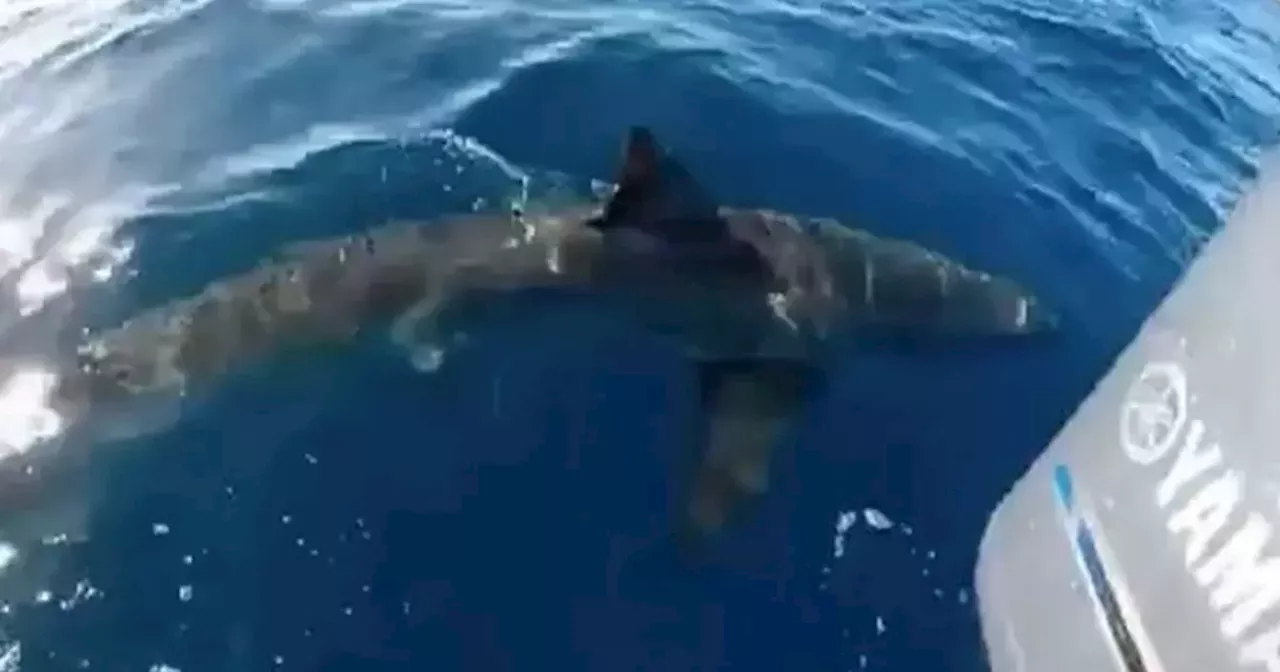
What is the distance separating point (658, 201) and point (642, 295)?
441mm

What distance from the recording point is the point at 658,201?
6.80 m

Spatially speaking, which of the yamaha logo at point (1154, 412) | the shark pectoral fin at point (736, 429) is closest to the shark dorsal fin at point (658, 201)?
the shark pectoral fin at point (736, 429)

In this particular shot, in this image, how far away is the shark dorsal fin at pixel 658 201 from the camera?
21.9 ft

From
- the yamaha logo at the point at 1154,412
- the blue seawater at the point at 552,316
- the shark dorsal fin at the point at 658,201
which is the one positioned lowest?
the blue seawater at the point at 552,316

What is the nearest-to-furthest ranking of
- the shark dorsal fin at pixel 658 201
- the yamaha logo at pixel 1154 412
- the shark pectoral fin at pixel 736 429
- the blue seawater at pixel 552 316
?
the yamaha logo at pixel 1154 412
the blue seawater at pixel 552 316
the shark pectoral fin at pixel 736 429
the shark dorsal fin at pixel 658 201

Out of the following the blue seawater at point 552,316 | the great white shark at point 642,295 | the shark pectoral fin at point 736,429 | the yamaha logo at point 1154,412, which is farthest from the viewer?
the great white shark at point 642,295

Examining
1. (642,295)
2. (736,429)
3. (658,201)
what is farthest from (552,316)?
(736,429)

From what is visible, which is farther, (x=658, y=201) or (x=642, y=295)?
(x=642, y=295)

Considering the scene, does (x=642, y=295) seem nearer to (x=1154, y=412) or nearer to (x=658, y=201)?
(x=658, y=201)

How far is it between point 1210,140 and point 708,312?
4333mm

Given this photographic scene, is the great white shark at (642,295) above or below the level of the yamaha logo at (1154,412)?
below

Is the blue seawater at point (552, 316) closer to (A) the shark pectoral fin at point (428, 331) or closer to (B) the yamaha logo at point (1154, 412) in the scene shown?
(A) the shark pectoral fin at point (428, 331)

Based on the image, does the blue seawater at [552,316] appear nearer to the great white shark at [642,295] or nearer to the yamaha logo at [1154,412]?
the great white shark at [642,295]

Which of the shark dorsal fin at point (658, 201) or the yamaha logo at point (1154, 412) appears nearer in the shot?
the yamaha logo at point (1154, 412)
